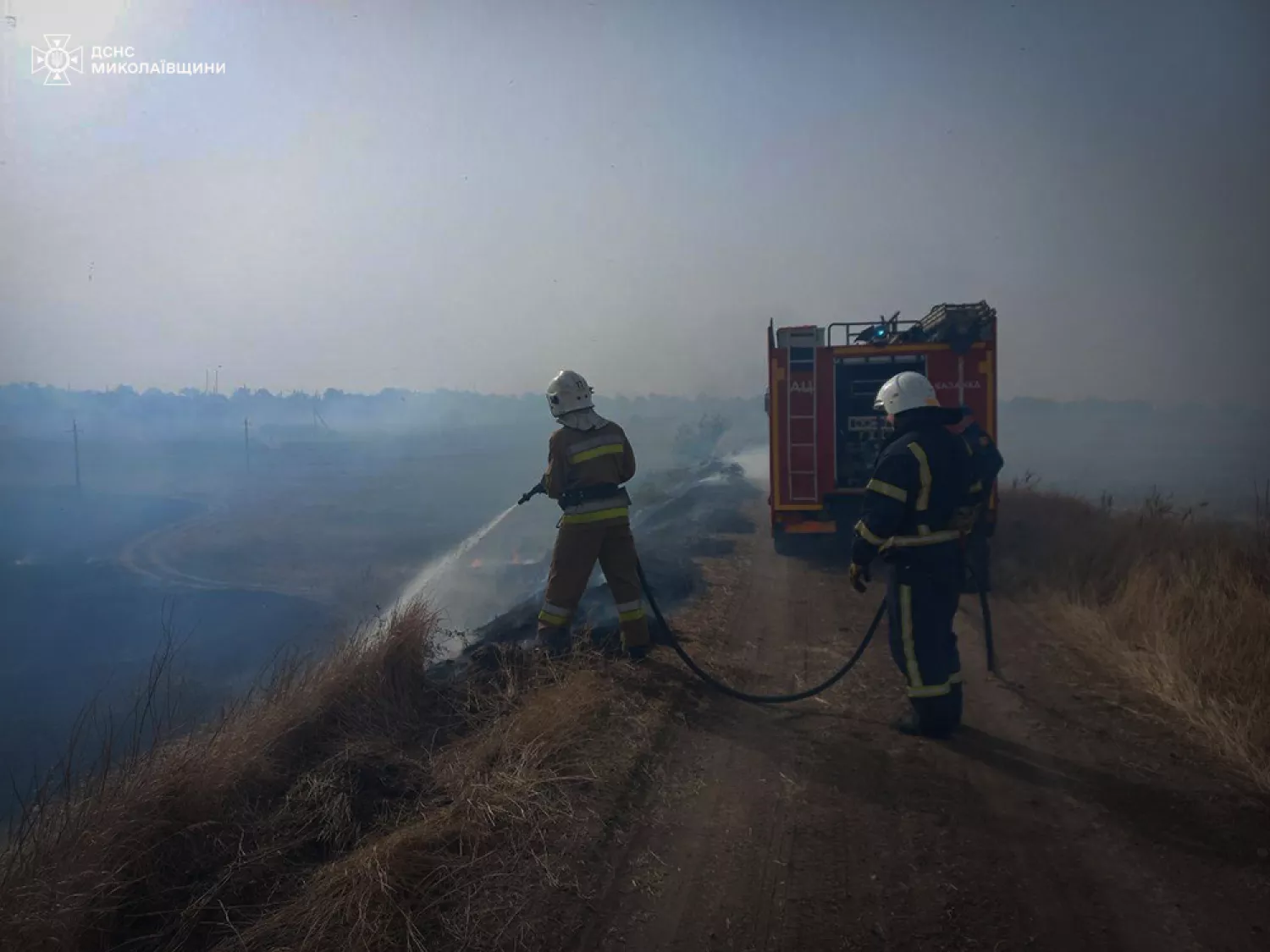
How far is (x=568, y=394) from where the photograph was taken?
579cm

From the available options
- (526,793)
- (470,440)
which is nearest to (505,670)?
(526,793)

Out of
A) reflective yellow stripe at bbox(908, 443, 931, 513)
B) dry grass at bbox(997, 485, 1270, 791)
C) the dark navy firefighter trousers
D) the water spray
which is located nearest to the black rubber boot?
the dark navy firefighter trousers

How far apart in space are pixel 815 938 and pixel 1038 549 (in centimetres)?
786

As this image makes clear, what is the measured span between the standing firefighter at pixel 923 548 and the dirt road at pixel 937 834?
1.15 feet

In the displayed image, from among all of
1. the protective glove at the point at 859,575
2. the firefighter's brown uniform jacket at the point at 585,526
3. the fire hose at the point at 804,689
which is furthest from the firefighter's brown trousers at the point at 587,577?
the protective glove at the point at 859,575

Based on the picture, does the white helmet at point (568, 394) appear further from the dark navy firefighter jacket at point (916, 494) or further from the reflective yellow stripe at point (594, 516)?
the dark navy firefighter jacket at point (916, 494)

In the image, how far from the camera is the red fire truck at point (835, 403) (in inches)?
369

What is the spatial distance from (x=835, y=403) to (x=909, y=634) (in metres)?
5.92

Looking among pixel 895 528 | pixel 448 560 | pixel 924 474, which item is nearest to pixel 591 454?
pixel 895 528

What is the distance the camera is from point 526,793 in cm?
362

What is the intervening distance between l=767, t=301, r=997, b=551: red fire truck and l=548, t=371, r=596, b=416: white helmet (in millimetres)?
4730

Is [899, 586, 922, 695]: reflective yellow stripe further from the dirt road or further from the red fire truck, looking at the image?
the red fire truck

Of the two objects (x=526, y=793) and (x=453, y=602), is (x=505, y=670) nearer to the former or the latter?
(x=526, y=793)

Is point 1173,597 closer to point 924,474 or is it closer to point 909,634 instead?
point 909,634
